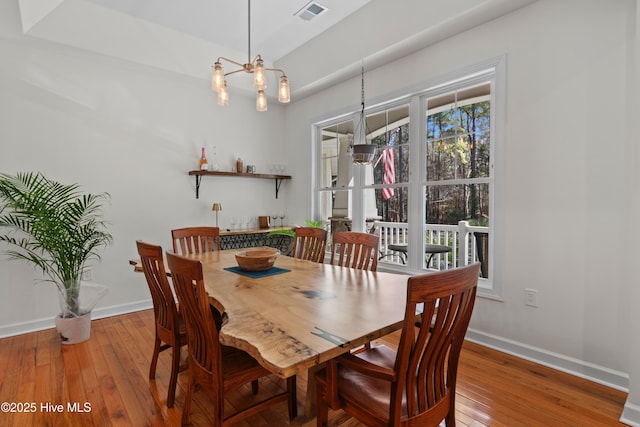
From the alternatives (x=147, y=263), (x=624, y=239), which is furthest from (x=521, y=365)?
(x=147, y=263)

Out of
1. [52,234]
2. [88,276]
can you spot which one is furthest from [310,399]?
[88,276]

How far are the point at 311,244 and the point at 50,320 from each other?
2866 mm

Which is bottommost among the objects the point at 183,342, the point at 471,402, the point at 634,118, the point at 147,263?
the point at 471,402

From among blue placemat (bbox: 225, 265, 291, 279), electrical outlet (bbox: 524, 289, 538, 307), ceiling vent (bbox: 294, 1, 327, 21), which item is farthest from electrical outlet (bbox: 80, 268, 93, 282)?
electrical outlet (bbox: 524, 289, 538, 307)

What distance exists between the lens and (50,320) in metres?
3.30

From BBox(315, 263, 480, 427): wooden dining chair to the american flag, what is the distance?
8.57 ft

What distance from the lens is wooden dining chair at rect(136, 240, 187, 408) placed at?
1.82m

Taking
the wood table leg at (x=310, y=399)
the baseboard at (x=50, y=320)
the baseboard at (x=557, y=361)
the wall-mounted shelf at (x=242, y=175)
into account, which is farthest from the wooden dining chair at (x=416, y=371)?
the wall-mounted shelf at (x=242, y=175)

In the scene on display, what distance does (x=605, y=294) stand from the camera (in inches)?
87.0

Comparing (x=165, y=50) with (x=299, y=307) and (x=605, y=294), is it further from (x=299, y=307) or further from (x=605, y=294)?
(x=605, y=294)

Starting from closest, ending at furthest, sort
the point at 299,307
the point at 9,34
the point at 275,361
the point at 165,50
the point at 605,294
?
1. the point at 275,361
2. the point at 299,307
3. the point at 605,294
4. the point at 9,34
5. the point at 165,50

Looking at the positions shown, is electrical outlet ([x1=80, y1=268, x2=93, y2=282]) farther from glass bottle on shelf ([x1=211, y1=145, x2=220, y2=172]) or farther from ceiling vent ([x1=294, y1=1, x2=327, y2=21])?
ceiling vent ([x1=294, y1=1, x2=327, y2=21])

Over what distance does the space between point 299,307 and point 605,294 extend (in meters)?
2.20

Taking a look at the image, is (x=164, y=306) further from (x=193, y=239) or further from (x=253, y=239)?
(x=253, y=239)
